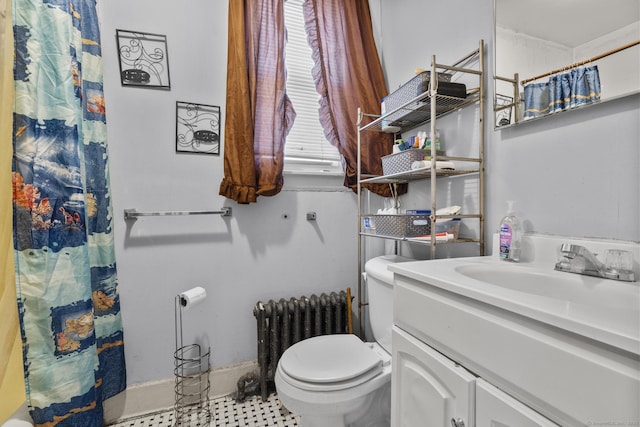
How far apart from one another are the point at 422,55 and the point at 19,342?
231 centimetres

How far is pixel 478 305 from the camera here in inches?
25.2

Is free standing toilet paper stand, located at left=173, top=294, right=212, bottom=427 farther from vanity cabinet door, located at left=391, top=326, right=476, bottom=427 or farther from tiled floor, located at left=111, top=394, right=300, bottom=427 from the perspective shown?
vanity cabinet door, located at left=391, top=326, right=476, bottom=427

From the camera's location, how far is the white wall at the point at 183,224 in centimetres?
144

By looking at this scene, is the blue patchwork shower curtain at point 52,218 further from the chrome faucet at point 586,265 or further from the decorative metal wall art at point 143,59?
the chrome faucet at point 586,265

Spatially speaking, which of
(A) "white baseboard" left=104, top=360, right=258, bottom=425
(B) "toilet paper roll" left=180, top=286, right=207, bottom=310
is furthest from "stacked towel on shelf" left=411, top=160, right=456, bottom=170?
(A) "white baseboard" left=104, top=360, right=258, bottom=425

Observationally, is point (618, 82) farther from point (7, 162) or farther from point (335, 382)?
point (7, 162)

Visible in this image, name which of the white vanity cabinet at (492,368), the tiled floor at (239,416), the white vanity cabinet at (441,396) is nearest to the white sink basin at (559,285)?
the white vanity cabinet at (492,368)

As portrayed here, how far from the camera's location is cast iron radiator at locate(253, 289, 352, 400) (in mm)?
1546

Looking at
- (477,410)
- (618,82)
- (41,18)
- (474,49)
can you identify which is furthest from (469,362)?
(41,18)

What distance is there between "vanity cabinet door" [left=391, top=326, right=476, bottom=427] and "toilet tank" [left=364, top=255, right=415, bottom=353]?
0.98 feet

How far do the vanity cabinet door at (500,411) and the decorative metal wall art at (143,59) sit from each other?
1785 mm

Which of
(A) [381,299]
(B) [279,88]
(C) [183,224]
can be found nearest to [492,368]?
(A) [381,299]

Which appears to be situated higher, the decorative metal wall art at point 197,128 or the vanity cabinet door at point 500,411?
the decorative metal wall art at point 197,128

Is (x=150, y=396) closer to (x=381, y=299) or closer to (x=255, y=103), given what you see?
(x=381, y=299)
